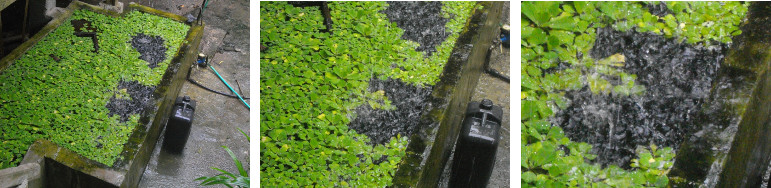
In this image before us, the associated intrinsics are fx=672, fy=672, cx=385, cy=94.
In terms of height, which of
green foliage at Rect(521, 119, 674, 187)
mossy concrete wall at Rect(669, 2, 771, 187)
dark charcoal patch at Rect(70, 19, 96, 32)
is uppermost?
mossy concrete wall at Rect(669, 2, 771, 187)

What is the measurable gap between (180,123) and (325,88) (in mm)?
1603

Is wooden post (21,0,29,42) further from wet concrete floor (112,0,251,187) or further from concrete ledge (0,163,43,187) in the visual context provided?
concrete ledge (0,163,43,187)

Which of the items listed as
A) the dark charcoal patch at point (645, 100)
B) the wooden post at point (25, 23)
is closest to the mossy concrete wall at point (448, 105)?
the dark charcoal patch at point (645, 100)

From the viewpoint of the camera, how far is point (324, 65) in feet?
11.2

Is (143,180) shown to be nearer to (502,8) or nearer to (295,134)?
(295,134)

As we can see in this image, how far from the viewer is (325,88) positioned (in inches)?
132

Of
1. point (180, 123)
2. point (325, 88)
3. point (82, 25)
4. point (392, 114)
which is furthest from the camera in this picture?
point (82, 25)

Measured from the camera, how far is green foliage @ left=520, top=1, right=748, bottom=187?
2.78 metres

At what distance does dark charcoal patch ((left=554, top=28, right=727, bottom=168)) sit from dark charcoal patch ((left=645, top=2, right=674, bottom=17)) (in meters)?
0.11

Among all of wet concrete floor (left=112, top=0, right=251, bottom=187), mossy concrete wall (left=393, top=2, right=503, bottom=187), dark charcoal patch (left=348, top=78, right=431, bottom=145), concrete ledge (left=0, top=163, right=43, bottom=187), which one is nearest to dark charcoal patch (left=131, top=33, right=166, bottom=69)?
wet concrete floor (left=112, top=0, right=251, bottom=187)

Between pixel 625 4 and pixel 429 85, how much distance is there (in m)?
1.08

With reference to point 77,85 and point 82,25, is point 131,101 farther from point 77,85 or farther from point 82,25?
point 82,25

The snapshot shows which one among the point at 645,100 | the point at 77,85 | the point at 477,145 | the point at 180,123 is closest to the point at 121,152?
the point at 180,123

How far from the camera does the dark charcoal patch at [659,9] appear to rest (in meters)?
3.03
